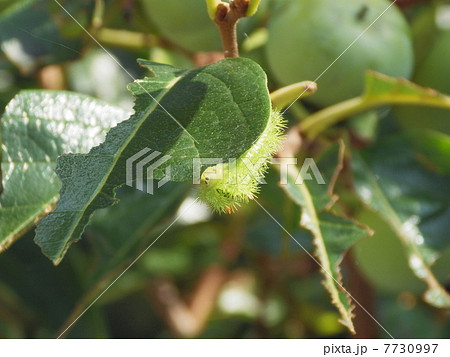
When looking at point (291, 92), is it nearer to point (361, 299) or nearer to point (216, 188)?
point (216, 188)

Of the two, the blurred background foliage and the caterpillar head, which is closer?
the caterpillar head

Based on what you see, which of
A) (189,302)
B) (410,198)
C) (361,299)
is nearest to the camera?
(410,198)

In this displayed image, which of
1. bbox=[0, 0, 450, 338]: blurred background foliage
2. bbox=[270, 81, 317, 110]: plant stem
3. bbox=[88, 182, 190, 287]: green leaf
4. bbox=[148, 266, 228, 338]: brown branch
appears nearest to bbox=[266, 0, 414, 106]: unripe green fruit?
bbox=[0, 0, 450, 338]: blurred background foliage

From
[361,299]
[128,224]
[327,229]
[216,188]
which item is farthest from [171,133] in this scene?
[361,299]

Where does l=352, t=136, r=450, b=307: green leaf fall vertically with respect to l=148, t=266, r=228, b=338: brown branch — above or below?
above

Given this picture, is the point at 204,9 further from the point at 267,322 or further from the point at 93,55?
the point at 267,322

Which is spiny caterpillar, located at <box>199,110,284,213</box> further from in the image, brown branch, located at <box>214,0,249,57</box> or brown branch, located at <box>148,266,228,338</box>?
brown branch, located at <box>148,266,228,338</box>

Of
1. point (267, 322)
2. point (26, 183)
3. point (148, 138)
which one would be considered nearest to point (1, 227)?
point (26, 183)
